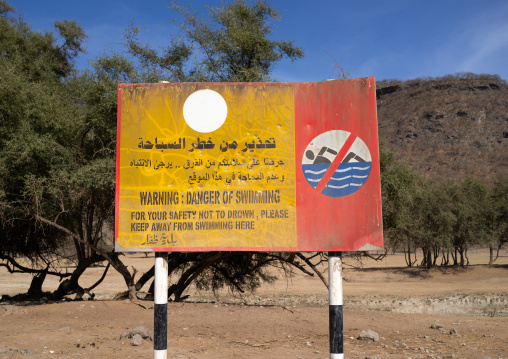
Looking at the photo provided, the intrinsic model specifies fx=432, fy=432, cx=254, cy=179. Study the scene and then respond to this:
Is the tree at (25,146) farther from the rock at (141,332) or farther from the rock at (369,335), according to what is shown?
the rock at (369,335)

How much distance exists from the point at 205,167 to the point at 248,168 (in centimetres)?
48

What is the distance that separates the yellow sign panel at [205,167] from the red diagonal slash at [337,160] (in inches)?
12.4

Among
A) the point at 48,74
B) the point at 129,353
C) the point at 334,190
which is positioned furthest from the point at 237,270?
the point at 334,190

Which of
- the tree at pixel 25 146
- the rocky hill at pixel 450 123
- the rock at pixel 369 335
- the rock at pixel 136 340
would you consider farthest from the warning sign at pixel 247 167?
the rocky hill at pixel 450 123

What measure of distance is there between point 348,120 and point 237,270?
11225mm

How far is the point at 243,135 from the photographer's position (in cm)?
481

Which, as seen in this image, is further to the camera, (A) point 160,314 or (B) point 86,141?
(B) point 86,141

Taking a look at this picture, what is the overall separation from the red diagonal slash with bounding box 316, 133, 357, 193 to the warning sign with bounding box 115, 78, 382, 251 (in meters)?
0.01

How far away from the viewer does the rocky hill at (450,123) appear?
71000mm

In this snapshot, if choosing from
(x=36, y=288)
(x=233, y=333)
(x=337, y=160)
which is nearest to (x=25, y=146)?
(x=36, y=288)

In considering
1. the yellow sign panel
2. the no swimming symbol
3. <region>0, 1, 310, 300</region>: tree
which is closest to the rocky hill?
<region>0, 1, 310, 300</region>: tree

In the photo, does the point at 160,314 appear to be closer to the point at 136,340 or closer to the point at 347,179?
the point at 347,179

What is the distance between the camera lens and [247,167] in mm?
4773

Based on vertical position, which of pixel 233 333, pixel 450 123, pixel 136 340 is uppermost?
pixel 450 123
